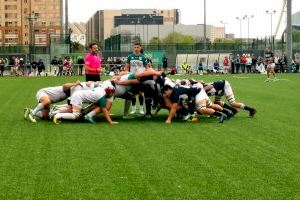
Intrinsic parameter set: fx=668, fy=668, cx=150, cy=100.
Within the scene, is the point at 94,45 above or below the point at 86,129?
above

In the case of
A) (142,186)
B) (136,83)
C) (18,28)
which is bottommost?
(142,186)

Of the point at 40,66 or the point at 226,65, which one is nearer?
the point at 40,66

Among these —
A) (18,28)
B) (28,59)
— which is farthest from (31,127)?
(18,28)

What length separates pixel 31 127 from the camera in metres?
13.2

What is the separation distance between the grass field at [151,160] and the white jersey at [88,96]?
490mm

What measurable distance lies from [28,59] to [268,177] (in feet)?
181

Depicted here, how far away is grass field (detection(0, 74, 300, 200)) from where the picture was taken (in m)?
7.14

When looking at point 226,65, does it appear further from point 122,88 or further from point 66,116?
point 66,116

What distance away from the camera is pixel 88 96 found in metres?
13.9

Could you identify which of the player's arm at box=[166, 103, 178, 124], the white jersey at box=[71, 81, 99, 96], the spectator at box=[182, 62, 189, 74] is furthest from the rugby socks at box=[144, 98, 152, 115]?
the spectator at box=[182, 62, 189, 74]

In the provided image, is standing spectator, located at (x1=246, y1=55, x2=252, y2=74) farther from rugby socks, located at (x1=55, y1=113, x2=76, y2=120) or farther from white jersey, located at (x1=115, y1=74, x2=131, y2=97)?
rugby socks, located at (x1=55, y1=113, x2=76, y2=120)

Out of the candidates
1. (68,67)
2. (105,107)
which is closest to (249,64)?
(68,67)

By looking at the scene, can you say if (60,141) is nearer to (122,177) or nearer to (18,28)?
(122,177)

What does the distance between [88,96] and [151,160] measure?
5.14m
